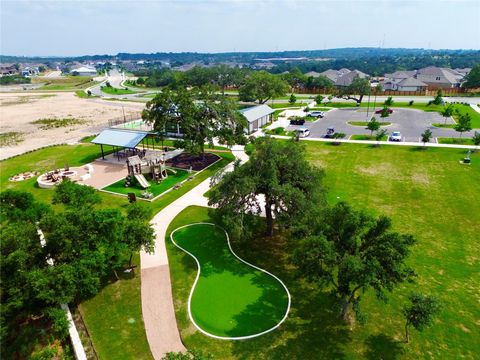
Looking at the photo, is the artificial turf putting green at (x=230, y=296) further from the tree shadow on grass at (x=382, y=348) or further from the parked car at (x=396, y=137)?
the parked car at (x=396, y=137)

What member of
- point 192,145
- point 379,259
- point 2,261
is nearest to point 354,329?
point 379,259

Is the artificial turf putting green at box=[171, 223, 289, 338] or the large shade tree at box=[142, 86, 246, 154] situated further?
the large shade tree at box=[142, 86, 246, 154]

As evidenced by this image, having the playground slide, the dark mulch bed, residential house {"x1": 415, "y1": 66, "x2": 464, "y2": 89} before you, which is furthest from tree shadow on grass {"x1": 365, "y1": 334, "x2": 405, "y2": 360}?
residential house {"x1": 415, "y1": 66, "x2": 464, "y2": 89}

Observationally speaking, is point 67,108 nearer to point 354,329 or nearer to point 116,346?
point 116,346

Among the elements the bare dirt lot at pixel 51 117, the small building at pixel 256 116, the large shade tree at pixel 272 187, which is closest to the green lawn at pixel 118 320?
the large shade tree at pixel 272 187

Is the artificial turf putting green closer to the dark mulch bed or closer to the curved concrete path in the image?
the curved concrete path

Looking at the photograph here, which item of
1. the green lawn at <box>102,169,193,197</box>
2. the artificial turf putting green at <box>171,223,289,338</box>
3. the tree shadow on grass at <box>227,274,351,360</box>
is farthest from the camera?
the green lawn at <box>102,169,193,197</box>

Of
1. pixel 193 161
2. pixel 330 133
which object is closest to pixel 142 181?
pixel 193 161
